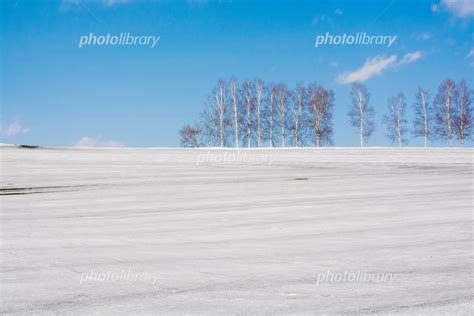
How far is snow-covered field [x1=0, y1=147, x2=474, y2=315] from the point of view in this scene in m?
4.53

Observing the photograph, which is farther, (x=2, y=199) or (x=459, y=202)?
(x=2, y=199)

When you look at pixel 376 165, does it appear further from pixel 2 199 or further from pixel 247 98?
pixel 247 98

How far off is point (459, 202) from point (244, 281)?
25.6 ft

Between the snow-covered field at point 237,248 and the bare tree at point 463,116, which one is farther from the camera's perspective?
the bare tree at point 463,116

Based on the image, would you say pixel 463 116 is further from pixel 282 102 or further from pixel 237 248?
pixel 237 248

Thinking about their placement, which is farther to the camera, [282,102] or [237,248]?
[282,102]

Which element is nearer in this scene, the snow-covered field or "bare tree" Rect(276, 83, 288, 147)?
the snow-covered field

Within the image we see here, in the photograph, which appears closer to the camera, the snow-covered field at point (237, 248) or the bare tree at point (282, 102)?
the snow-covered field at point (237, 248)

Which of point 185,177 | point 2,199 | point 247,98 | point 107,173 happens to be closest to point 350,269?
point 2,199

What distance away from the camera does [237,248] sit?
6832 mm

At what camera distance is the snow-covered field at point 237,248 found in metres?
4.53

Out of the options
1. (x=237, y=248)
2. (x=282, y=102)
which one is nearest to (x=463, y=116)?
(x=282, y=102)

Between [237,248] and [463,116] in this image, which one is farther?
[463,116]

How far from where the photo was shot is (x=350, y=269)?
223 inches
